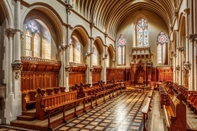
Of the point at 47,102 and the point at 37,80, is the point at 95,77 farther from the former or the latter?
the point at 47,102

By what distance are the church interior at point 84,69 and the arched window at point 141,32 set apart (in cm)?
55

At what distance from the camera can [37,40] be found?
10.9m

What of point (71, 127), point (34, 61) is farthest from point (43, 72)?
point (71, 127)

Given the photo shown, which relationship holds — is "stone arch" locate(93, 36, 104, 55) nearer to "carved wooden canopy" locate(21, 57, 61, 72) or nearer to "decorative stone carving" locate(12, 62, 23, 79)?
"carved wooden canopy" locate(21, 57, 61, 72)

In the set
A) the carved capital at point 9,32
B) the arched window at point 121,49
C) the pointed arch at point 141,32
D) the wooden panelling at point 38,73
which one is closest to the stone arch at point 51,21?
the wooden panelling at point 38,73

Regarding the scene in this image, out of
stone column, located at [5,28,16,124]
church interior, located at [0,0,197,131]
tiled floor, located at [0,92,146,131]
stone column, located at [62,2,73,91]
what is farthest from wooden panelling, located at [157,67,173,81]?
stone column, located at [5,28,16,124]

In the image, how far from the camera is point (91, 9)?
16.2 meters

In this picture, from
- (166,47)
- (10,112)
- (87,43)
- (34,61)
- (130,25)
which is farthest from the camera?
(130,25)

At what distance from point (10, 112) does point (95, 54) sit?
13.3 metres

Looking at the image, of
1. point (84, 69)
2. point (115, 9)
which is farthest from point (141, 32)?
point (84, 69)

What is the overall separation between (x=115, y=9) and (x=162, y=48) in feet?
28.2

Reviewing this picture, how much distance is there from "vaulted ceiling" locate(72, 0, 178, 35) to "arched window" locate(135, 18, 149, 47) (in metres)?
1.93

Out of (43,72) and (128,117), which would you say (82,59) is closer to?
(43,72)

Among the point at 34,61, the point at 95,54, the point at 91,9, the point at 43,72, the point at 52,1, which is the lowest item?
the point at 43,72
